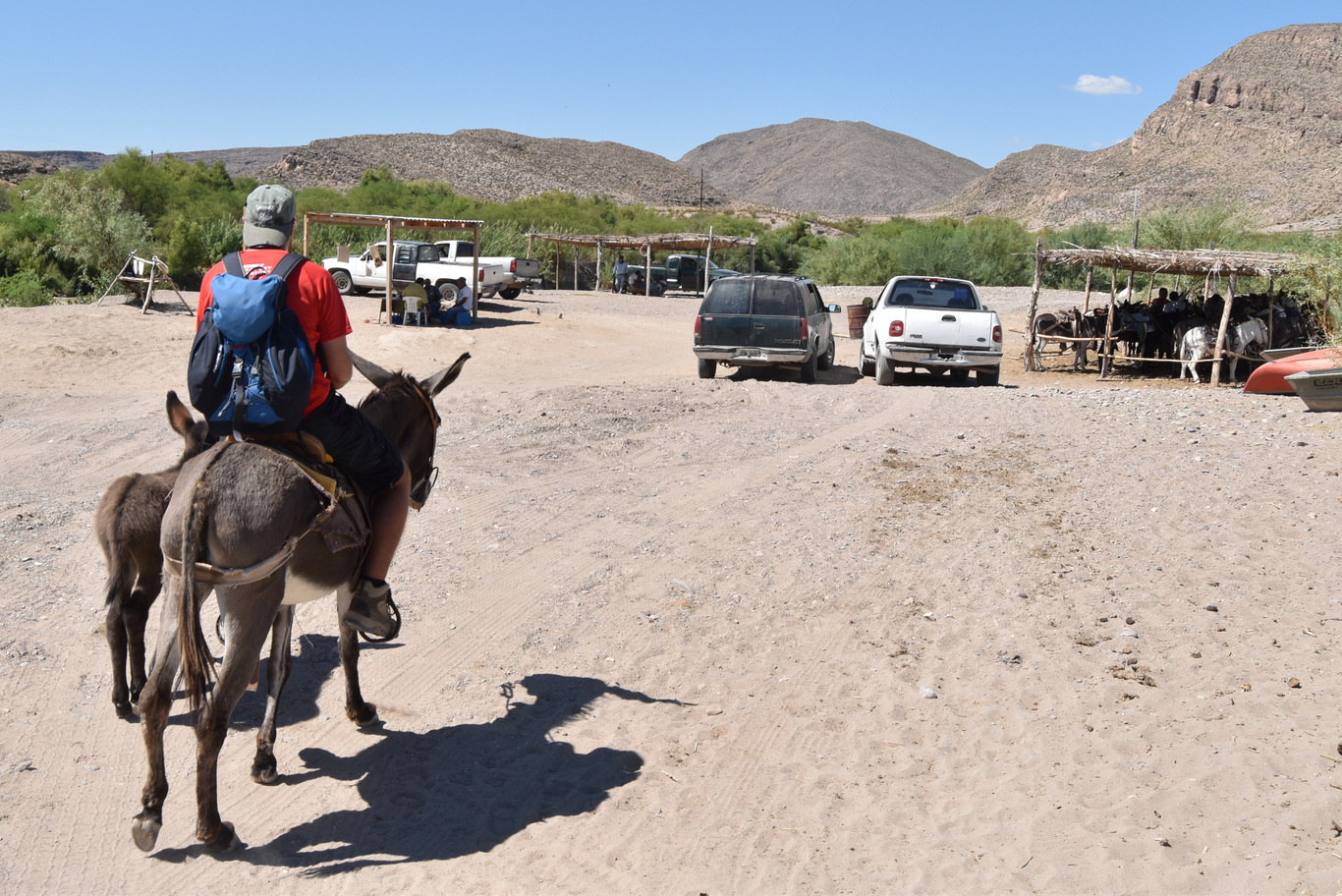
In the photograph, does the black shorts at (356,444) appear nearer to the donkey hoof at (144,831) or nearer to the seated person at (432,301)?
the donkey hoof at (144,831)

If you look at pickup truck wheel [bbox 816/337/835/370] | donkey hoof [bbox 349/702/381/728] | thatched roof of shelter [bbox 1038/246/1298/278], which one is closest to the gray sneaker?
donkey hoof [bbox 349/702/381/728]

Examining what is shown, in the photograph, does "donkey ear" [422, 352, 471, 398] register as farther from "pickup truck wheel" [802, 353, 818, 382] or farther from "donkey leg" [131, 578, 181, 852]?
"pickup truck wheel" [802, 353, 818, 382]

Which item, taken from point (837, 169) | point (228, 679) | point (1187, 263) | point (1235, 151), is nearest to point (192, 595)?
point (228, 679)

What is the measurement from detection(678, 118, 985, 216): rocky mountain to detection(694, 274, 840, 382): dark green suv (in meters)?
128

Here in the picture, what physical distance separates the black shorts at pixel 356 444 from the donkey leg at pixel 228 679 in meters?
0.57

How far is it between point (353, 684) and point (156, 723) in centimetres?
115

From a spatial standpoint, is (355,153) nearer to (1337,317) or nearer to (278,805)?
(1337,317)

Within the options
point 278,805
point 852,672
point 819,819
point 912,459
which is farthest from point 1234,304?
point 278,805

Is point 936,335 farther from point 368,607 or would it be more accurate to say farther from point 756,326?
point 368,607

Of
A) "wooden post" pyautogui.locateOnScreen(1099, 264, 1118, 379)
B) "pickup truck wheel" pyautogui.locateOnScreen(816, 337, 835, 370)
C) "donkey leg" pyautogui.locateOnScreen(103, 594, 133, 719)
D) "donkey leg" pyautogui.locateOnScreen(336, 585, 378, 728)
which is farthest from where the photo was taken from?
"wooden post" pyautogui.locateOnScreen(1099, 264, 1118, 379)

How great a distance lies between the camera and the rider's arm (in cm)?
396

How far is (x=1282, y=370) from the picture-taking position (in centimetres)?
1327

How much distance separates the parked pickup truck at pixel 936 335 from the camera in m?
15.6

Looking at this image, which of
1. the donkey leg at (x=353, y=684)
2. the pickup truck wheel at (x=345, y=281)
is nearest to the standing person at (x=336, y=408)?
the donkey leg at (x=353, y=684)
